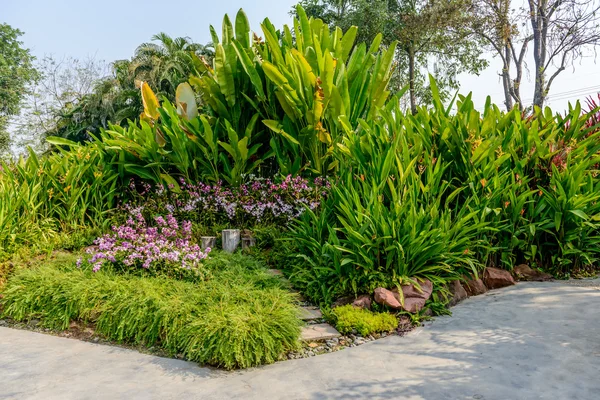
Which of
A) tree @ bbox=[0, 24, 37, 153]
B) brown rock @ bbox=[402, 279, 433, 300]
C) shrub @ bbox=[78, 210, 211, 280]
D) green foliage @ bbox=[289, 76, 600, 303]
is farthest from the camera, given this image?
tree @ bbox=[0, 24, 37, 153]

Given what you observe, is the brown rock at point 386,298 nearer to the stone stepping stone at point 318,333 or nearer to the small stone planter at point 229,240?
the stone stepping stone at point 318,333

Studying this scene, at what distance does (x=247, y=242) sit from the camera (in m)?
4.93

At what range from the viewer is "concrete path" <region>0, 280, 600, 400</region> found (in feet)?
7.59

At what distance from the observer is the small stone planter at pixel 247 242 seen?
4871 millimetres

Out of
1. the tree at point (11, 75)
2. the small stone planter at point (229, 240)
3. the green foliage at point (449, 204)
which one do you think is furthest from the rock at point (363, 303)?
the tree at point (11, 75)

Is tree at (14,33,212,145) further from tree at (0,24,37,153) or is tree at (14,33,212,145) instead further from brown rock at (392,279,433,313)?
brown rock at (392,279,433,313)

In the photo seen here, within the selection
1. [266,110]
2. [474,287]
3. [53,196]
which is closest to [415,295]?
[474,287]

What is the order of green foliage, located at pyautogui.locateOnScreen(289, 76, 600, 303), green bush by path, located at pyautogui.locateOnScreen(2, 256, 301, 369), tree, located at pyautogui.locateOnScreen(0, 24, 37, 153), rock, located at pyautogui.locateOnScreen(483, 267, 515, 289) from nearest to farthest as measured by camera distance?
green bush by path, located at pyautogui.locateOnScreen(2, 256, 301, 369) < green foliage, located at pyautogui.locateOnScreen(289, 76, 600, 303) < rock, located at pyautogui.locateOnScreen(483, 267, 515, 289) < tree, located at pyautogui.locateOnScreen(0, 24, 37, 153)

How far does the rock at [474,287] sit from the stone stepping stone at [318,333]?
57.1 inches

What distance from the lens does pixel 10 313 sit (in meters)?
3.83

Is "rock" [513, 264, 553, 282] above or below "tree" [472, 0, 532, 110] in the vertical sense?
below

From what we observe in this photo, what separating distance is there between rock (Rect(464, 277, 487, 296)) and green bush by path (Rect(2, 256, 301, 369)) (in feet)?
5.52

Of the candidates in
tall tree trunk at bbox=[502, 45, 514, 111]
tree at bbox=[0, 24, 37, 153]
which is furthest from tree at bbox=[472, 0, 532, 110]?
tree at bbox=[0, 24, 37, 153]

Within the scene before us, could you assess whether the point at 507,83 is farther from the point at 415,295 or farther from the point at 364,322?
the point at 364,322
